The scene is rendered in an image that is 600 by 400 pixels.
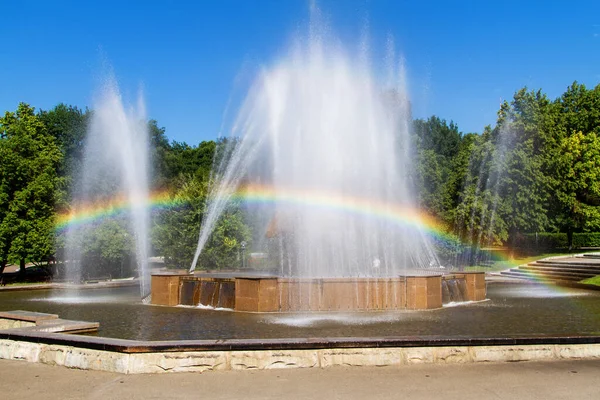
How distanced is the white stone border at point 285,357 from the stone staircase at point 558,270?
21353 mm

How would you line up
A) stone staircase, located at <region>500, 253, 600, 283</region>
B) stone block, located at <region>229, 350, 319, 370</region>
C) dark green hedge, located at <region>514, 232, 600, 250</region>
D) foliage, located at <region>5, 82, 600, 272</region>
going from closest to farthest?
1. stone block, located at <region>229, 350, 319, 370</region>
2. stone staircase, located at <region>500, 253, 600, 283</region>
3. foliage, located at <region>5, 82, 600, 272</region>
4. dark green hedge, located at <region>514, 232, 600, 250</region>

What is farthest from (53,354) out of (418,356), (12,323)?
(418,356)

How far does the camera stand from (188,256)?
111ft

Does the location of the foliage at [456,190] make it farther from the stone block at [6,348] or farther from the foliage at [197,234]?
the stone block at [6,348]

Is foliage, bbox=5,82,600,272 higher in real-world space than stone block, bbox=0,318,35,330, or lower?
higher

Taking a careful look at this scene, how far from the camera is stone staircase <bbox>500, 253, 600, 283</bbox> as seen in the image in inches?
1110

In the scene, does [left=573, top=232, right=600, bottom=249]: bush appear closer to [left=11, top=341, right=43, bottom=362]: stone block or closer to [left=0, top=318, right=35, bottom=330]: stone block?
[left=0, top=318, right=35, bottom=330]: stone block

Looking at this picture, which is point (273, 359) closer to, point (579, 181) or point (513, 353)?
point (513, 353)

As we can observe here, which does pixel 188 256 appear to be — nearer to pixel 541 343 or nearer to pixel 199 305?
pixel 199 305

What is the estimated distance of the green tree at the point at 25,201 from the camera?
3028 cm

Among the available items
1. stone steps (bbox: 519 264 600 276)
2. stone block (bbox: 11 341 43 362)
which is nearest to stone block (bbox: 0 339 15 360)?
stone block (bbox: 11 341 43 362)

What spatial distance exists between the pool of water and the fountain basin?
52 cm

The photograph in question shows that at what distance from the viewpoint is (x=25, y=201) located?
31219 millimetres

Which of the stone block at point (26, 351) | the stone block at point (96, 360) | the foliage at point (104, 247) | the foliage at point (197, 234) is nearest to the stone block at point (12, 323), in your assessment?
the stone block at point (26, 351)
